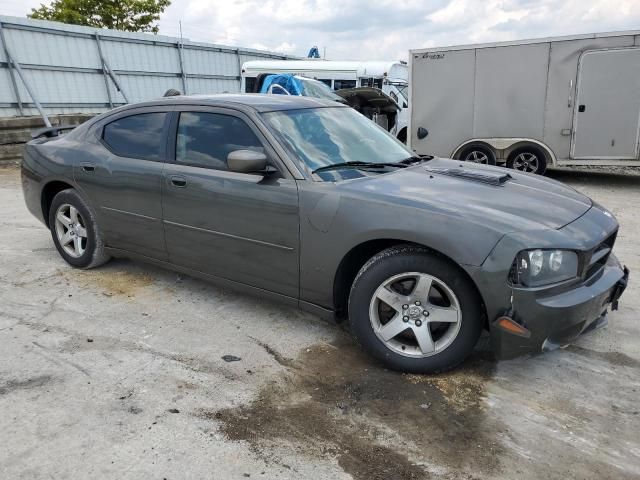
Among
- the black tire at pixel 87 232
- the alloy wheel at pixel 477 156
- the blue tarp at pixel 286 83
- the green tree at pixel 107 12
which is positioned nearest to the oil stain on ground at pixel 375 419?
the black tire at pixel 87 232

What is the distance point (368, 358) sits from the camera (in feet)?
10.8

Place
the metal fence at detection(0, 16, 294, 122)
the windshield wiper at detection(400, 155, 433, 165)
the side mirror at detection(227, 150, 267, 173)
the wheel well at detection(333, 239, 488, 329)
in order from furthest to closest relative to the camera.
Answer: the metal fence at detection(0, 16, 294, 122) → the windshield wiper at detection(400, 155, 433, 165) → the side mirror at detection(227, 150, 267, 173) → the wheel well at detection(333, 239, 488, 329)

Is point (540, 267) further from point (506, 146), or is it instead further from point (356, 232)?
point (506, 146)

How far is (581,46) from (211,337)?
8286 millimetres

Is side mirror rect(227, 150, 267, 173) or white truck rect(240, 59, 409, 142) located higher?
white truck rect(240, 59, 409, 142)

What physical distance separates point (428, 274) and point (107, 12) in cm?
2731

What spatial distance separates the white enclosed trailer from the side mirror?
7.54 m

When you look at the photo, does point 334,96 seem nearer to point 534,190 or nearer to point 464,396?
point 534,190

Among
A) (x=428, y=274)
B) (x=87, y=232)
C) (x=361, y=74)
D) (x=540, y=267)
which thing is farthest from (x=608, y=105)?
(x=87, y=232)

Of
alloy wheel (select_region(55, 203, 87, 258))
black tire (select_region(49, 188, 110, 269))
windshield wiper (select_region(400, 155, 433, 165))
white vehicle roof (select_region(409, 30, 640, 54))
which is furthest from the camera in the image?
white vehicle roof (select_region(409, 30, 640, 54))

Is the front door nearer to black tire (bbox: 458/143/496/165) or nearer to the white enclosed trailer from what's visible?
black tire (bbox: 458/143/496/165)

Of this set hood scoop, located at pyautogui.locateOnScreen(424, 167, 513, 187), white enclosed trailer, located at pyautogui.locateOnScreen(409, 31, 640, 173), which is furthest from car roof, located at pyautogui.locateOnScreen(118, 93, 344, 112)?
white enclosed trailer, located at pyautogui.locateOnScreen(409, 31, 640, 173)

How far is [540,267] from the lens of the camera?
2.68 metres

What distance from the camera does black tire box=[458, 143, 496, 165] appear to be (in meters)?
9.91
